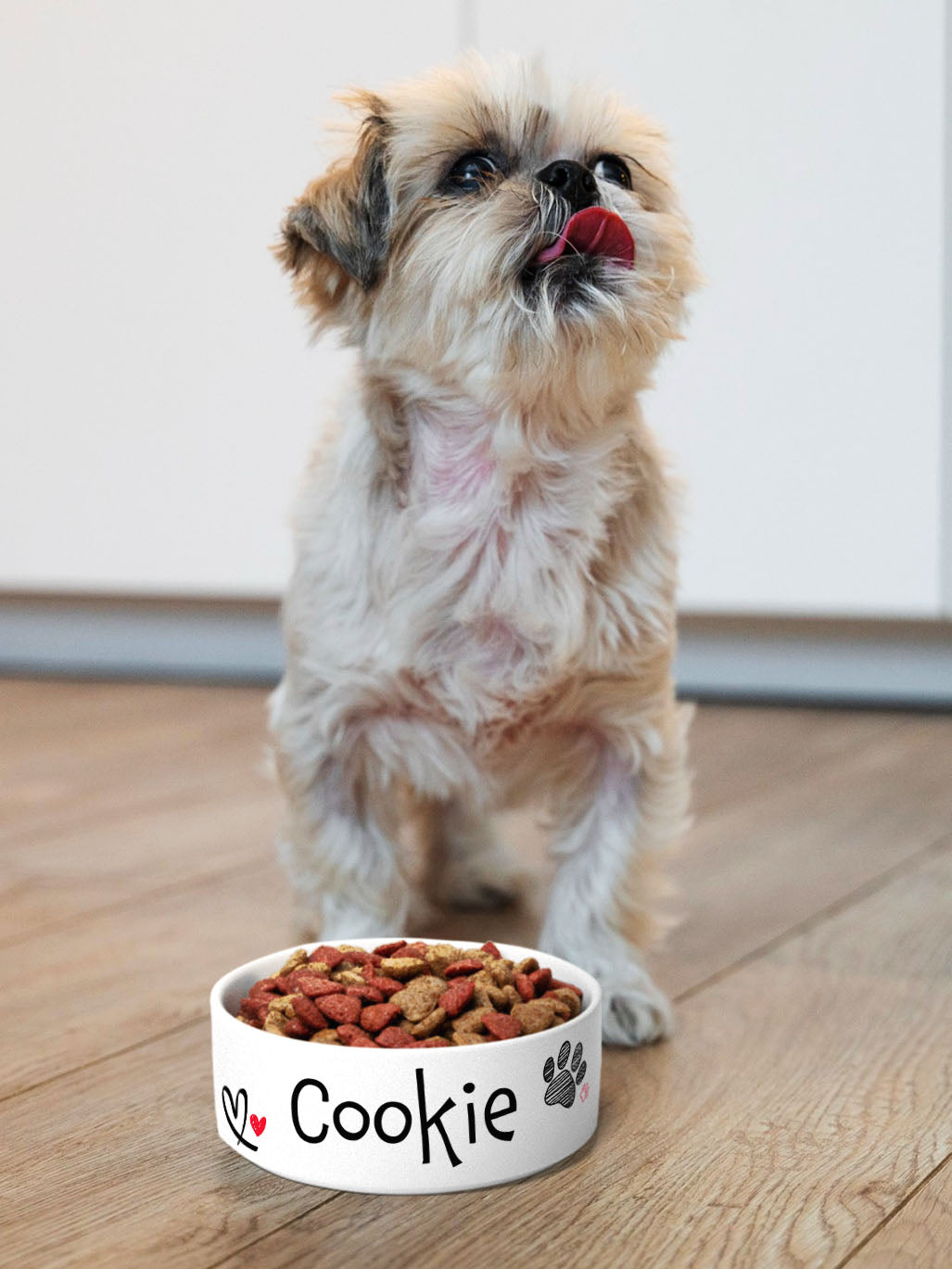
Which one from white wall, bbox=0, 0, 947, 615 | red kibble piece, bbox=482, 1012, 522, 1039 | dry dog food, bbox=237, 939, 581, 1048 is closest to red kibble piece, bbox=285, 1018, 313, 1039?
dry dog food, bbox=237, 939, 581, 1048

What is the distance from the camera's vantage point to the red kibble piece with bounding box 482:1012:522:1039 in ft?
3.11

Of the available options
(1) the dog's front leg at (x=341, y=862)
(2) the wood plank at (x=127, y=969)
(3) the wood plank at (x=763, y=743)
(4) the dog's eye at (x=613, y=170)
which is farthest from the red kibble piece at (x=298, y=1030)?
(3) the wood plank at (x=763, y=743)

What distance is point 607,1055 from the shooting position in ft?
3.89

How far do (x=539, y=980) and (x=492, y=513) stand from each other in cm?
37

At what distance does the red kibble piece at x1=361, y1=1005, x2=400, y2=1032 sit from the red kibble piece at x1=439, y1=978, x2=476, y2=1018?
0.03 m

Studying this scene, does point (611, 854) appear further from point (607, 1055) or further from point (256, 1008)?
point (256, 1008)

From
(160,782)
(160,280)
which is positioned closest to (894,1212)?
(160,782)

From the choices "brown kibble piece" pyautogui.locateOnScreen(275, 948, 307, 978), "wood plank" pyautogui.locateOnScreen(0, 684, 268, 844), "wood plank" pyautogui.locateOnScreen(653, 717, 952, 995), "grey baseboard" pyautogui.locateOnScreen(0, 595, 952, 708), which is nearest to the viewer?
"brown kibble piece" pyautogui.locateOnScreen(275, 948, 307, 978)

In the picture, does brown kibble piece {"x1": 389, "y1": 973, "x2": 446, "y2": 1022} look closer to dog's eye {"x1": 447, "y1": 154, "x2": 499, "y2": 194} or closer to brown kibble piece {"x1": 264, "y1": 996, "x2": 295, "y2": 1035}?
brown kibble piece {"x1": 264, "y1": 996, "x2": 295, "y2": 1035}

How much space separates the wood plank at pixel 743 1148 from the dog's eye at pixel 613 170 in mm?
666

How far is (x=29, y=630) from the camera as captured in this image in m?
3.27

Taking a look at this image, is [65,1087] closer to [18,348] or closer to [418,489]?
[418,489]

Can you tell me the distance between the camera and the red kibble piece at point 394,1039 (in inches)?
36.7

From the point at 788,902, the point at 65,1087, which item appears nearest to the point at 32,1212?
the point at 65,1087
